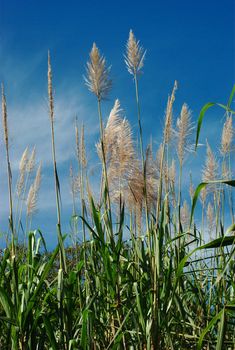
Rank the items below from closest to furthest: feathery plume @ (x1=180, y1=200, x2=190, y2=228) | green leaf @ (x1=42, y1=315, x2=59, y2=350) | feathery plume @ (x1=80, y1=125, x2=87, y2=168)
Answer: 1. green leaf @ (x1=42, y1=315, x2=59, y2=350)
2. feathery plume @ (x1=80, y1=125, x2=87, y2=168)
3. feathery plume @ (x1=180, y1=200, x2=190, y2=228)

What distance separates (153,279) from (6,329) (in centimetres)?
97

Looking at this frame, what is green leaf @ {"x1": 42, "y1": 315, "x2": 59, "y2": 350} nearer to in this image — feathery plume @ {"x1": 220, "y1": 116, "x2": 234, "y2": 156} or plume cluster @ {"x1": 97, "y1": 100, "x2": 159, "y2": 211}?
plume cluster @ {"x1": 97, "y1": 100, "x2": 159, "y2": 211}

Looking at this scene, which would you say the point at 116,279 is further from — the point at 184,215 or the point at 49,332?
the point at 184,215

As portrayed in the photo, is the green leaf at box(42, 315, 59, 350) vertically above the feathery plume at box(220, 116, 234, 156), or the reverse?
the feathery plume at box(220, 116, 234, 156)

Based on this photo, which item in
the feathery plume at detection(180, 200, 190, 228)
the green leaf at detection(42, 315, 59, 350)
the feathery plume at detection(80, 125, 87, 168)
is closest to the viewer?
the green leaf at detection(42, 315, 59, 350)

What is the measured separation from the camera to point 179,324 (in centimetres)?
302

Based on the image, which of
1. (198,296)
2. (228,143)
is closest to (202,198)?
(228,143)

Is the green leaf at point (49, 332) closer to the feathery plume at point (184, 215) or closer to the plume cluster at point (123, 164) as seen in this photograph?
the plume cluster at point (123, 164)

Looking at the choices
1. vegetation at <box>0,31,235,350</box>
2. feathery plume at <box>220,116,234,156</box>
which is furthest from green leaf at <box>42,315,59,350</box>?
feathery plume at <box>220,116,234,156</box>

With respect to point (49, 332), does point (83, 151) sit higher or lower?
higher

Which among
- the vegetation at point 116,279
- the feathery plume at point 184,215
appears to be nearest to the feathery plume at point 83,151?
the vegetation at point 116,279

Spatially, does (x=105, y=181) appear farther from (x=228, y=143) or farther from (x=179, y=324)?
(x=228, y=143)

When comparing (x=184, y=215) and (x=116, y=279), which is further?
(x=184, y=215)

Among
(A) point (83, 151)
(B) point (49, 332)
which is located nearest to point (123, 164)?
(A) point (83, 151)
